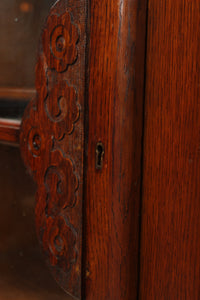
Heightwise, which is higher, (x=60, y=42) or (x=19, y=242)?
(x=60, y=42)

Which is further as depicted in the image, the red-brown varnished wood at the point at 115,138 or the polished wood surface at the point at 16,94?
the polished wood surface at the point at 16,94

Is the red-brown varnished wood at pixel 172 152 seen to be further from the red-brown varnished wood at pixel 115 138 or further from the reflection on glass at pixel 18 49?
the reflection on glass at pixel 18 49

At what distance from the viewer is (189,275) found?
1.21 ft

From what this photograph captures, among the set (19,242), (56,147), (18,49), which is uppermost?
(18,49)

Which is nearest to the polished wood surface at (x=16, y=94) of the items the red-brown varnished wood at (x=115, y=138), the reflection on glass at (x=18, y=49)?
the reflection on glass at (x=18, y=49)

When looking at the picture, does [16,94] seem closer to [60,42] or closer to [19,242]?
[60,42]

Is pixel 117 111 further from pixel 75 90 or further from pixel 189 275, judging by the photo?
pixel 189 275

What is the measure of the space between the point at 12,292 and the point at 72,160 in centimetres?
27

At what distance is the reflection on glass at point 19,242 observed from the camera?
0.50 m

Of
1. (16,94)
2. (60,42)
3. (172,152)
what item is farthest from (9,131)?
(172,152)

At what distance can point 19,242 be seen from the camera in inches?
20.6

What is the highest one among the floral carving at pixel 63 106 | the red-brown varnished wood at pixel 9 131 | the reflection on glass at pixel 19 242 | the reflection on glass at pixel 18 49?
the reflection on glass at pixel 18 49

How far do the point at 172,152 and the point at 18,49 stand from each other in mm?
278

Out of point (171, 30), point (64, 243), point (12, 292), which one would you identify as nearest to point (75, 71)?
point (171, 30)
